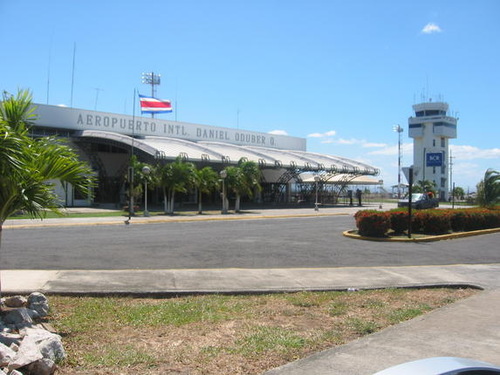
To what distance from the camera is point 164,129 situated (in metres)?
46.9

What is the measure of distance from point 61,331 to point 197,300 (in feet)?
7.68

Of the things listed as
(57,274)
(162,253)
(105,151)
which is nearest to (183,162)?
(105,151)

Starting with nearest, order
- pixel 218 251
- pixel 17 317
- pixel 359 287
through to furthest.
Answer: pixel 17 317, pixel 359 287, pixel 218 251

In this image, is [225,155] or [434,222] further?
[225,155]

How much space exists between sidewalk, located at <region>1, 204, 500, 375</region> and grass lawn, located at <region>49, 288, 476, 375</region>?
34cm

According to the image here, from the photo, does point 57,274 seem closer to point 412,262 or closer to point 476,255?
point 412,262

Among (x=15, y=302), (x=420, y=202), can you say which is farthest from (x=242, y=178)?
(x=15, y=302)

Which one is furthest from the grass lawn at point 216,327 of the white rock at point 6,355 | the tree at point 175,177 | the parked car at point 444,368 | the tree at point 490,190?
the tree at point 175,177

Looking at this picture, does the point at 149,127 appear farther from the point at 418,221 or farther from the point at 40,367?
the point at 40,367

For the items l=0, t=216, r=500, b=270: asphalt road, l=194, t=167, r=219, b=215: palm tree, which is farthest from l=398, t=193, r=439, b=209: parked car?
l=0, t=216, r=500, b=270: asphalt road

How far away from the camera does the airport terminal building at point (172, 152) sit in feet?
122

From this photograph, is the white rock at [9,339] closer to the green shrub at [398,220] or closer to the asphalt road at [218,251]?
the asphalt road at [218,251]

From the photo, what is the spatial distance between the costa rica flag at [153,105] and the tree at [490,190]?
2987 centimetres

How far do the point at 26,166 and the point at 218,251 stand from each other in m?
8.14
